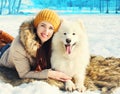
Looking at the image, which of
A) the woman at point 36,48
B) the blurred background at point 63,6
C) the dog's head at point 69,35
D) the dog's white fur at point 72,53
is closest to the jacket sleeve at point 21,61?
the woman at point 36,48

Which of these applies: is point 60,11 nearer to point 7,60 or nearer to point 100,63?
point 100,63

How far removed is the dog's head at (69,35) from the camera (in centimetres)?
360

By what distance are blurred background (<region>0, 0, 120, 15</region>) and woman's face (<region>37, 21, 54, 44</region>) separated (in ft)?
17.0

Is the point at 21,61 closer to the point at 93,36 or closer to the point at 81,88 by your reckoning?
the point at 81,88

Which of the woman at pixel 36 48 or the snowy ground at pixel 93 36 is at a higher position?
the woman at pixel 36 48

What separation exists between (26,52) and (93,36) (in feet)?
15.3

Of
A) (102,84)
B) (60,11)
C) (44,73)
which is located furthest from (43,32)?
(60,11)

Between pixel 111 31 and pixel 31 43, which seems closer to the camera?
pixel 31 43

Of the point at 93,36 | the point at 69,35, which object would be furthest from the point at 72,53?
the point at 93,36

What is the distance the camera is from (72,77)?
3844 millimetres

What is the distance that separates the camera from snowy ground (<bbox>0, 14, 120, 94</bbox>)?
11.1 ft

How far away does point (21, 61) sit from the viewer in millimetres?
3791

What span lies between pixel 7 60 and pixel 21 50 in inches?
14.0

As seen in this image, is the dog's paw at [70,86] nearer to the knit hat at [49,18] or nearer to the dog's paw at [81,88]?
the dog's paw at [81,88]
